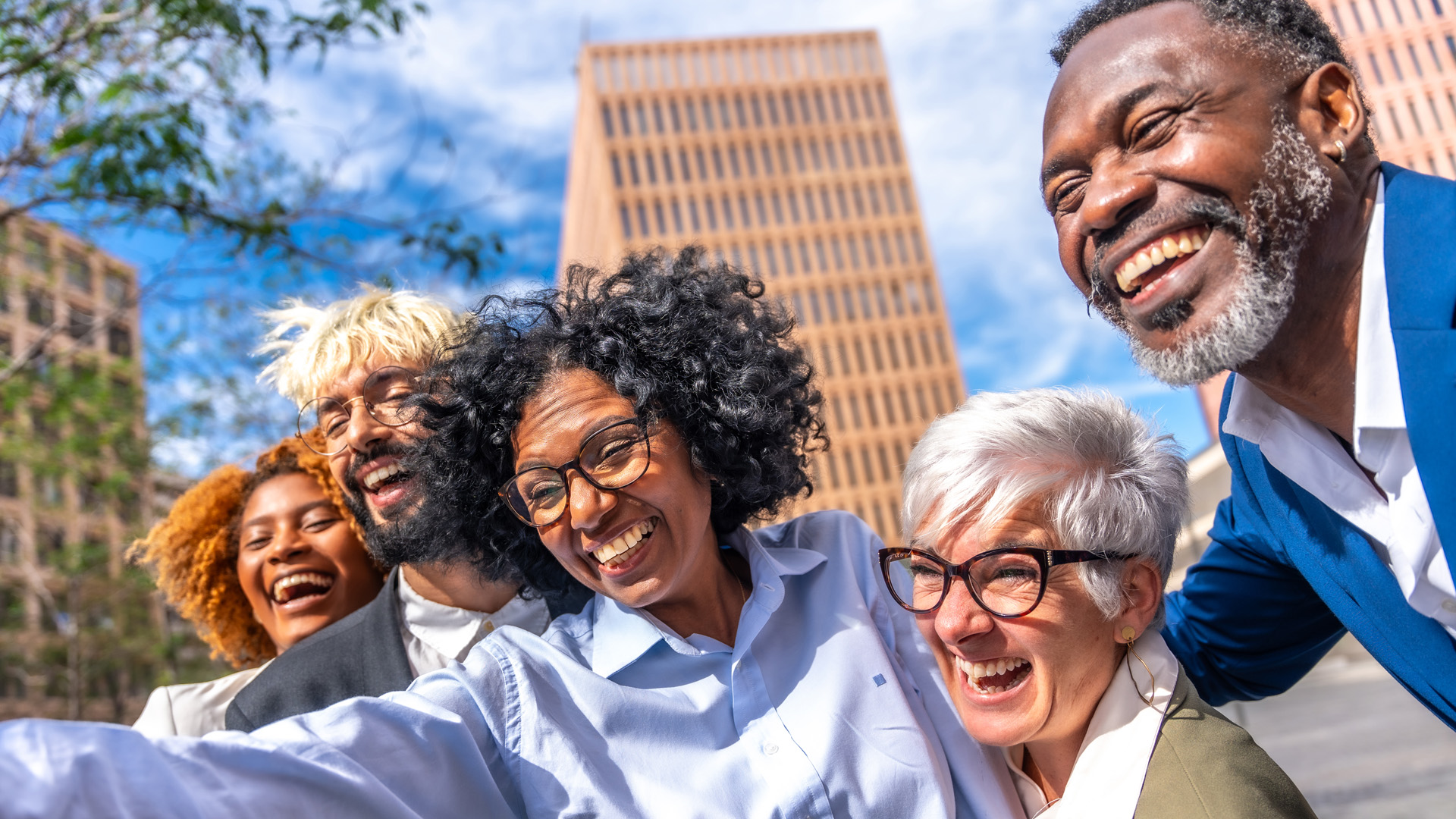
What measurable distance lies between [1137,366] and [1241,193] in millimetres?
443

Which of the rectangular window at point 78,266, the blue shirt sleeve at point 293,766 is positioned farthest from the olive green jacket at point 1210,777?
the rectangular window at point 78,266

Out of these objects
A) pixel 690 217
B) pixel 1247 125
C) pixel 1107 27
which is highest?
pixel 690 217

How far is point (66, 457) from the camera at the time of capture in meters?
15.4

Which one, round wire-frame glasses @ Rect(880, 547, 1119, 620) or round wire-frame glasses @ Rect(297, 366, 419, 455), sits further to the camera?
round wire-frame glasses @ Rect(297, 366, 419, 455)

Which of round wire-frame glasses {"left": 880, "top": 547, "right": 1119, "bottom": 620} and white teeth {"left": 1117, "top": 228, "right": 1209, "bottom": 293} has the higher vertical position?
white teeth {"left": 1117, "top": 228, "right": 1209, "bottom": 293}

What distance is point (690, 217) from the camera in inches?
2950

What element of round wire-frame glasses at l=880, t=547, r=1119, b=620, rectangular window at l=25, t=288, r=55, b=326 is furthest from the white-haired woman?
rectangular window at l=25, t=288, r=55, b=326

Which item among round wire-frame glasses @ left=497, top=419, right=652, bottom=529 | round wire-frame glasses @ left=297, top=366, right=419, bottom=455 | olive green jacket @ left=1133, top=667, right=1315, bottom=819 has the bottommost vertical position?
olive green jacket @ left=1133, top=667, right=1315, bottom=819

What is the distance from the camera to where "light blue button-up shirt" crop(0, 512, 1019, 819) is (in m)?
Answer: 1.87

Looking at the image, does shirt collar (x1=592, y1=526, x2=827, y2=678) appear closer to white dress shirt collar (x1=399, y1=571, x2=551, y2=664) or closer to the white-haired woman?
the white-haired woman

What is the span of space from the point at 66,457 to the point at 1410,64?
77.5m

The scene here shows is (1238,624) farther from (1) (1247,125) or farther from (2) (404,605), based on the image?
(2) (404,605)

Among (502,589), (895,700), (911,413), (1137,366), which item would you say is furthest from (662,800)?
(911,413)

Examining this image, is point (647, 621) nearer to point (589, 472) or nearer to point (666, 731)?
point (666, 731)
